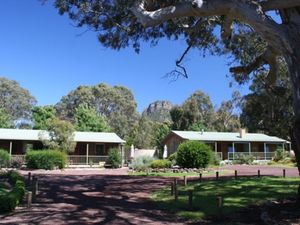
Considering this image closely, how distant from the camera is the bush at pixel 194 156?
32312 millimetres

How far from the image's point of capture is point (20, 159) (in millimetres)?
37219

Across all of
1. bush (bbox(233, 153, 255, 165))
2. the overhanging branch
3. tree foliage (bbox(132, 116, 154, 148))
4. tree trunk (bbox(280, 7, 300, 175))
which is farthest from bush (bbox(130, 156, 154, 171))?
tree foliage (bbox(132, 116, 154, 148))

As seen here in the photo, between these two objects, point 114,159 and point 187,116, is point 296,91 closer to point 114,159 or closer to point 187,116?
point 114,159

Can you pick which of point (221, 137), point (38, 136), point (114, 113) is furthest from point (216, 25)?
point (114, 113)

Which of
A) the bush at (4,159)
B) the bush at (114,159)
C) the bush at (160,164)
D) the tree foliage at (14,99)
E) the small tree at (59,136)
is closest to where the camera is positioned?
the bush at (160,164)

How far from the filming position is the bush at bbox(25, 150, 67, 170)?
1348 inches

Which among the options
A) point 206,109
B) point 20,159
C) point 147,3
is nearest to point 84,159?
point 20,159

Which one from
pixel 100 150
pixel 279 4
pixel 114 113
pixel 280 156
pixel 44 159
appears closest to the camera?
pixel 279 4

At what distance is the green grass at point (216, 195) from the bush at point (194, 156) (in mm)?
12772

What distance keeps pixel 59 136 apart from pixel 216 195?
2495 cm

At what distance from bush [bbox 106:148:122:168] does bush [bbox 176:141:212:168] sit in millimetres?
9462

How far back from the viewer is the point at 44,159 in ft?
Result: 112

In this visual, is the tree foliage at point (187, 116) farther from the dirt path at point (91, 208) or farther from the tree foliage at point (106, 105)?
the dirt path at point (91, 208)

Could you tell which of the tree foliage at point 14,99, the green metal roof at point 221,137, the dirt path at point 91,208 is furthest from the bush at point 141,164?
the tree foliage at point 14,99
